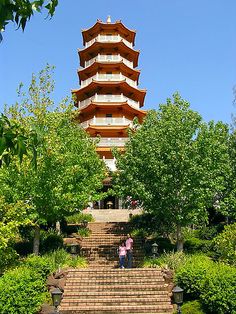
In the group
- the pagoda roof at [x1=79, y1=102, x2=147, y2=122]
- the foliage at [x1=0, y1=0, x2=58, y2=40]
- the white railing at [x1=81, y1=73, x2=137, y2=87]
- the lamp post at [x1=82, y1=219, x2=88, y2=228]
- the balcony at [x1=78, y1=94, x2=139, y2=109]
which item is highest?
the white railing at [x1=81, y1=73, x2=137, y2=87]

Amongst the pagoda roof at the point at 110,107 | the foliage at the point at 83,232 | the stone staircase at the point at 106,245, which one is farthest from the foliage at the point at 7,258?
the pagoda roof at the point at 110,107

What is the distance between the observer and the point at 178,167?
1861cm

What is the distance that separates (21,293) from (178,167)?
356 inches

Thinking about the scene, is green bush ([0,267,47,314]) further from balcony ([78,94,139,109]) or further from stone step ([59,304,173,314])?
balcony ([78,94,139,109])

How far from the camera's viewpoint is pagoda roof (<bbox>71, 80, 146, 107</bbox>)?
36644 mm

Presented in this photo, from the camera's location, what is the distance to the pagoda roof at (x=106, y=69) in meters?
37.8

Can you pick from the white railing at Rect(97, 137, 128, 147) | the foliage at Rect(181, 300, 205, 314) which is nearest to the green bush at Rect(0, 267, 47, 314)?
the foliage at Rect(181, 300, 205, 314)

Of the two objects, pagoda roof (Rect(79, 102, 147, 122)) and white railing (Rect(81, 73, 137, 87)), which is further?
white railing (Rect(81, 73, 137, 87))

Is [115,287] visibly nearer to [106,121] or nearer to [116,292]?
[116,292]

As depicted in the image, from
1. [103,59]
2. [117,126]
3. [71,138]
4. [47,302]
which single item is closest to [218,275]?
[47,302]

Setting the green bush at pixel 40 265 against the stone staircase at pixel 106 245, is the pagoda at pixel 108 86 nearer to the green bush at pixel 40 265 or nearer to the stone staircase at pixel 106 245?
the stone staircase at pixel 106 245

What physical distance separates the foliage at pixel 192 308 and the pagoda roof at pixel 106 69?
2785cm

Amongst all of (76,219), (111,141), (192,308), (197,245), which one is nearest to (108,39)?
(111,141)

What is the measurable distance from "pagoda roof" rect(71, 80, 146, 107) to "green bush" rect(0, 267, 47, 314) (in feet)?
82.2
